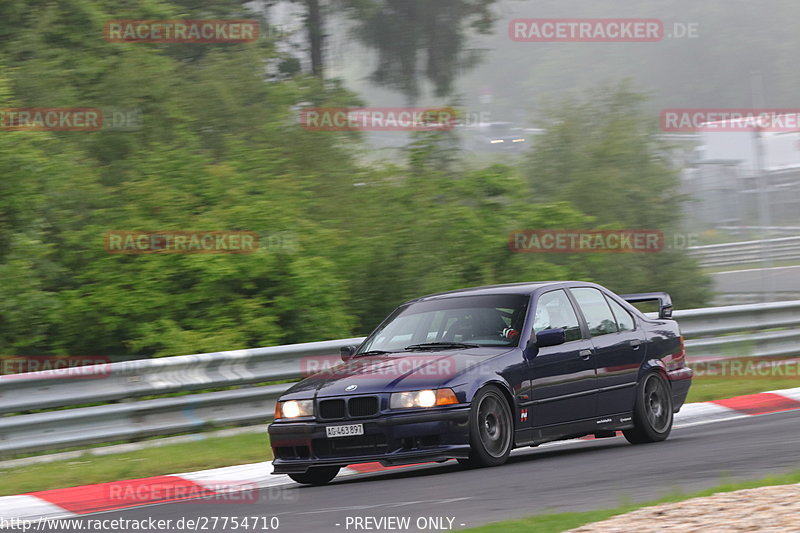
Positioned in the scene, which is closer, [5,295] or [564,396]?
[564,396]

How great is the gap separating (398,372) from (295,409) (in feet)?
2.83

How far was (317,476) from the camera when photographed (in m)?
9.29

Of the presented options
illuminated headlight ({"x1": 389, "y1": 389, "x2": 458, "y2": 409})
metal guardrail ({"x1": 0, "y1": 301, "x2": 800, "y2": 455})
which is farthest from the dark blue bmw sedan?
metal guardrail ({"x1": 0, "y1": 301, "x2": 800, "y2": 455})

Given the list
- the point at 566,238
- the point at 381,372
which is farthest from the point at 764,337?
the point at 381,372

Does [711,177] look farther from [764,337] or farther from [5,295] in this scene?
[5,295]

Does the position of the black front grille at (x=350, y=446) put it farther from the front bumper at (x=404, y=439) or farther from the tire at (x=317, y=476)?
the tire at (x=317, y=476)

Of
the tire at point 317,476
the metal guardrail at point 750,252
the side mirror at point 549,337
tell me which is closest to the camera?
the tire at point 317,476

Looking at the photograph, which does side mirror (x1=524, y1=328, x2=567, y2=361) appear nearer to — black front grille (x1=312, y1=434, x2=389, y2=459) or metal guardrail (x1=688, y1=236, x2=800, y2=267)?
black front grille (x1=312, y1=434, x2=389, y2=459)

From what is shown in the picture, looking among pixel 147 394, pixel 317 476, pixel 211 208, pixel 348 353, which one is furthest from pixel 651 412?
pixel 211 208

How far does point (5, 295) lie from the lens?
13.8 meters

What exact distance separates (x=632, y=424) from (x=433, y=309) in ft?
6.93

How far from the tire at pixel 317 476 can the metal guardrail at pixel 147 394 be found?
2.71 m

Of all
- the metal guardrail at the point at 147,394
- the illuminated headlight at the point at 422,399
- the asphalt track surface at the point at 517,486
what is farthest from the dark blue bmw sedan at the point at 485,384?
the metal guardrail at the point at 147,394

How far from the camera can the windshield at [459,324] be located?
963 centimetres
